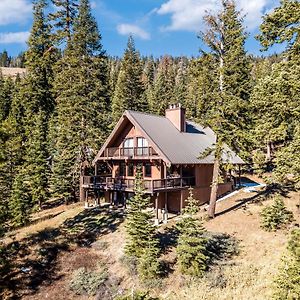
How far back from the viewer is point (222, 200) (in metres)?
30.4

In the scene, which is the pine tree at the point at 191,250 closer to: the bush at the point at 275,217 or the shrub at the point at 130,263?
the shrub at the point at 130,263

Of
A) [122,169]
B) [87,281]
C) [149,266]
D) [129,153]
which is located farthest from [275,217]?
[122,169]

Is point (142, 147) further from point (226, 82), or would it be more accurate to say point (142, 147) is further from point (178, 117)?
point (226, 82)

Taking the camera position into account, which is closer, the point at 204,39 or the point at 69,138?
the point at 204,39

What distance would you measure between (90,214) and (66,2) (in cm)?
2333

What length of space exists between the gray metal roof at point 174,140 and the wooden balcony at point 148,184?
197cm

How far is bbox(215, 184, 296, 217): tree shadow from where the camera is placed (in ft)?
92.1

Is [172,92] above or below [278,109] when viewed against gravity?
above

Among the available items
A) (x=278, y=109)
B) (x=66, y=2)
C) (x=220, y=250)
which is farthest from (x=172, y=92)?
(x=278, y=109)

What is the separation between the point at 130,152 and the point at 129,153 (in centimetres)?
17

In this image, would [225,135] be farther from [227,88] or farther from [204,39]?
[204,39]

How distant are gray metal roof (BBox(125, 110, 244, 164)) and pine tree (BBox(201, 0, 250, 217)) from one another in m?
1.46

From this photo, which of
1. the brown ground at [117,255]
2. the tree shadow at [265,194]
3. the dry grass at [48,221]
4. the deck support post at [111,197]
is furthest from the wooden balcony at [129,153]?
the tree shadow at [265,194]

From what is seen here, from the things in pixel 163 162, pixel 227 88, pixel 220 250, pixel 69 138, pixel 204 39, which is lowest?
pixel 220 250
